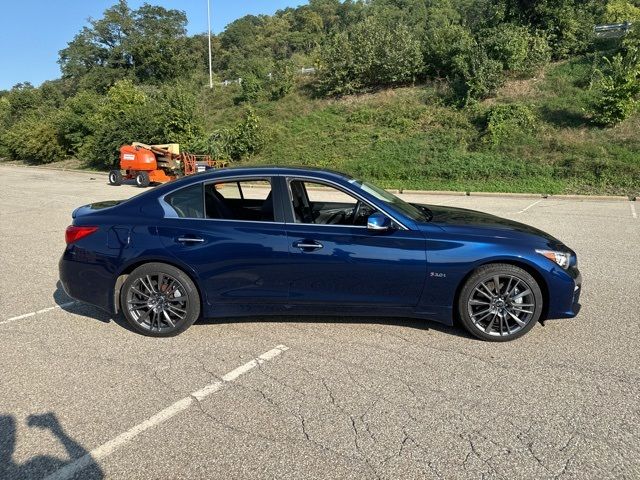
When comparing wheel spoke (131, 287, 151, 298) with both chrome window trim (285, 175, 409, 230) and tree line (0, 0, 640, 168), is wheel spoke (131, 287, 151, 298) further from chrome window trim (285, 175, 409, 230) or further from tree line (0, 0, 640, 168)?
tree line (0, 0, 640, 168)

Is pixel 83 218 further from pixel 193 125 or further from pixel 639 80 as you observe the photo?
pixel 193 125

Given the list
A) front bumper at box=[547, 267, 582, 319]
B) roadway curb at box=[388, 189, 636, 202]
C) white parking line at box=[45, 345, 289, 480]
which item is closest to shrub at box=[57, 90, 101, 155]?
roadway curb at box=[388, 189, 636, 202]

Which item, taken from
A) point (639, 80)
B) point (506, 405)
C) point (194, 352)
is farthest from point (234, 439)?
point (639, 80)

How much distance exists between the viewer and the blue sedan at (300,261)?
3912 millimetres

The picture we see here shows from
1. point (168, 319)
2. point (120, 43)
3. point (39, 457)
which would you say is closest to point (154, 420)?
point (39, 457)

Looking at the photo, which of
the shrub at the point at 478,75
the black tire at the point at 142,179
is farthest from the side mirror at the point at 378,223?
the shrub at the point at 478,75

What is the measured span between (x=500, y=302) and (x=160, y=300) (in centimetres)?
297

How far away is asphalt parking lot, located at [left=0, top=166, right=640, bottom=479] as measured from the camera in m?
2.58

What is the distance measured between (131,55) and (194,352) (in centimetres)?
6790

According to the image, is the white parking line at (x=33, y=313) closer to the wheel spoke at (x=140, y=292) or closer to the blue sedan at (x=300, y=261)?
the blue sedan at (x=300, y=261)

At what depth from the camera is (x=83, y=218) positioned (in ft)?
14.3

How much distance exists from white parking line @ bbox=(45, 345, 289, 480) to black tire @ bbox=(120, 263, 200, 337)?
2.74ft

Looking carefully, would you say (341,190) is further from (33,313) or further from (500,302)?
(33,313)

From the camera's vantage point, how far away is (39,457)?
Answer: 8.65ft
